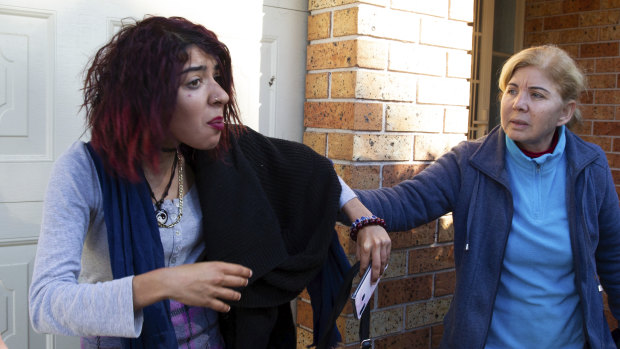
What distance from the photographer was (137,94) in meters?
1.53

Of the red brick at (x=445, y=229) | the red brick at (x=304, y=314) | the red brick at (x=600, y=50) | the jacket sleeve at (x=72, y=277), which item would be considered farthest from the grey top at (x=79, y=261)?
the red brick at (x=600, y=50)

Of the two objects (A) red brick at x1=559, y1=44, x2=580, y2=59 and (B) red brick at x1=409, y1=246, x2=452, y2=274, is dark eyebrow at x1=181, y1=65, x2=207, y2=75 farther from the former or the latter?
(A) red brick at x1=559, y1=44, x2=580, y2=59

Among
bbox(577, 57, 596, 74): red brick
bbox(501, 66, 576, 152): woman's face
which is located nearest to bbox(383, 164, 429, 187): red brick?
bbox(501, 66, 576, 152): woman's face

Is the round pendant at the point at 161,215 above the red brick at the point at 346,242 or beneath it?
above

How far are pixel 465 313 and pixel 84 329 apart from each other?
144cm

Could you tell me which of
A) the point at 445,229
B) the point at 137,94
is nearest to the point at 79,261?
the point at 137,94

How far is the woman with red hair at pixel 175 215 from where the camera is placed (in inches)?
52.9

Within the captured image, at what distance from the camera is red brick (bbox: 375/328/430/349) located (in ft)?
8.79

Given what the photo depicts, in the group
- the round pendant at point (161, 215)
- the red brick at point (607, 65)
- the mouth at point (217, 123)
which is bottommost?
the round pendant at point (161, 215)

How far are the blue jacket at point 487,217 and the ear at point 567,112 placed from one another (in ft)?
0.18

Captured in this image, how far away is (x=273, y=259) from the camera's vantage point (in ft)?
5.49

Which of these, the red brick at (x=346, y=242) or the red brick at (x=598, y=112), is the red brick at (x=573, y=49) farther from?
the red brick at (x=346, y=242)

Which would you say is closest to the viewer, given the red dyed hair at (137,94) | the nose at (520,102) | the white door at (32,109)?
the red dyed hair at (137,94)

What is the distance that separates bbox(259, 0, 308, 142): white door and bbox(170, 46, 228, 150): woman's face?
0.96m
